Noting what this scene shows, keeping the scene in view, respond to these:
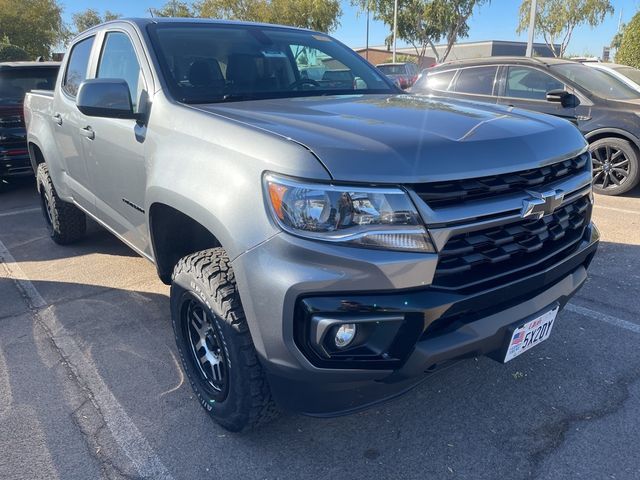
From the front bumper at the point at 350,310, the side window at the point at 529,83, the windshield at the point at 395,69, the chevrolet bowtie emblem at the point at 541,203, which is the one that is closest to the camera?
the front bumper at the point at 350,310

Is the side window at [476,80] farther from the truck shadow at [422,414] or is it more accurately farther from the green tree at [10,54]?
the green tree at [10,54]

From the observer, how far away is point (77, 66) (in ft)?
13.2

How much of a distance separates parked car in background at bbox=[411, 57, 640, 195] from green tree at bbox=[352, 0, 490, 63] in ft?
88.5

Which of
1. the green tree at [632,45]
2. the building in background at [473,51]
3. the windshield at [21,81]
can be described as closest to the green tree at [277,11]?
the building in background at [473,51]

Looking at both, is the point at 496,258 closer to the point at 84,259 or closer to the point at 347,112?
the point at 347,112

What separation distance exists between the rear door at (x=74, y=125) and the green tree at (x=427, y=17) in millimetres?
30867

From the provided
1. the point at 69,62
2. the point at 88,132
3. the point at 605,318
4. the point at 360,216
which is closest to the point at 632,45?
the point at 605,318

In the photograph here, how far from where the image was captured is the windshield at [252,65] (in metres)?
2.78

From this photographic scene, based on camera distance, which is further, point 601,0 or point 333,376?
point 601,0

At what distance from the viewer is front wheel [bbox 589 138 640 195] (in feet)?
20.3

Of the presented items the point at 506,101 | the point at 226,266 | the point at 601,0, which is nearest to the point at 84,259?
the point at 226,266

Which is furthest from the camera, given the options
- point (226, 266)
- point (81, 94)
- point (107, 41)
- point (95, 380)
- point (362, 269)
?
point (107, 41)

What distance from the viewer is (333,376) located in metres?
1.77

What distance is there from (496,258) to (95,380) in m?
2.19
